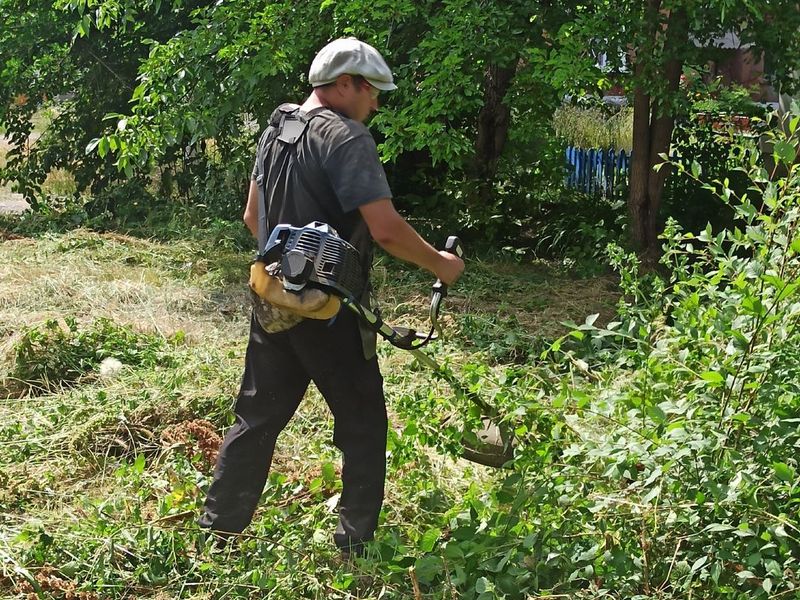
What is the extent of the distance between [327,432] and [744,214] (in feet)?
8.13

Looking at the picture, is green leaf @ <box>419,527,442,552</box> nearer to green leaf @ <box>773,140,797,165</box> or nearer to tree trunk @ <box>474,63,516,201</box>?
green leaf @ <box>773,140,797,165</box>

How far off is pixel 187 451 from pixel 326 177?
1.85 m

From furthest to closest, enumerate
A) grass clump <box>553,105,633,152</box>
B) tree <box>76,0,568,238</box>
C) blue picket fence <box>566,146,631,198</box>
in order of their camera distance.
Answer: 1. grass clump <box>553,105,633,152</box>
2. blue picket fence <box>566,146,631,198</box>
3. tree <box>76,0,568,238</box>

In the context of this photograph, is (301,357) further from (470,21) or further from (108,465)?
(470,21)

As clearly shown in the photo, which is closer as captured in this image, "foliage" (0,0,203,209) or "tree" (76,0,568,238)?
"tree" (76,0,568,238)

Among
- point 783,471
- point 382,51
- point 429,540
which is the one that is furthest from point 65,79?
point 783,471

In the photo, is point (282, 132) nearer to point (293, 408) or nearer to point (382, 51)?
point (293, 408)

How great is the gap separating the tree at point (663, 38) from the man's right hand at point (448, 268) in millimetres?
3924

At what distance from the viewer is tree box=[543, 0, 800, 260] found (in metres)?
7.25

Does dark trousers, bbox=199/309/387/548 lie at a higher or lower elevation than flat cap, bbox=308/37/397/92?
lower

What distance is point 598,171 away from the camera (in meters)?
11.7

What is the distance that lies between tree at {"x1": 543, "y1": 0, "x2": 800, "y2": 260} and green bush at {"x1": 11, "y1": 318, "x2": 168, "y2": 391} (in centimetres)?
344

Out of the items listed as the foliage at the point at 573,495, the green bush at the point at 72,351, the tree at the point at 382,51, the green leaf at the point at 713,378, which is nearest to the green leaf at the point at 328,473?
the foliage at the point at 573,495

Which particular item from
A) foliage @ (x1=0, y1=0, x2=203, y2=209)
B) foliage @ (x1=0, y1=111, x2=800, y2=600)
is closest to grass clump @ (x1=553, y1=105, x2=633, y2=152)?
foliage @ (x1=0, y1=0, x2=203, y2=209)
